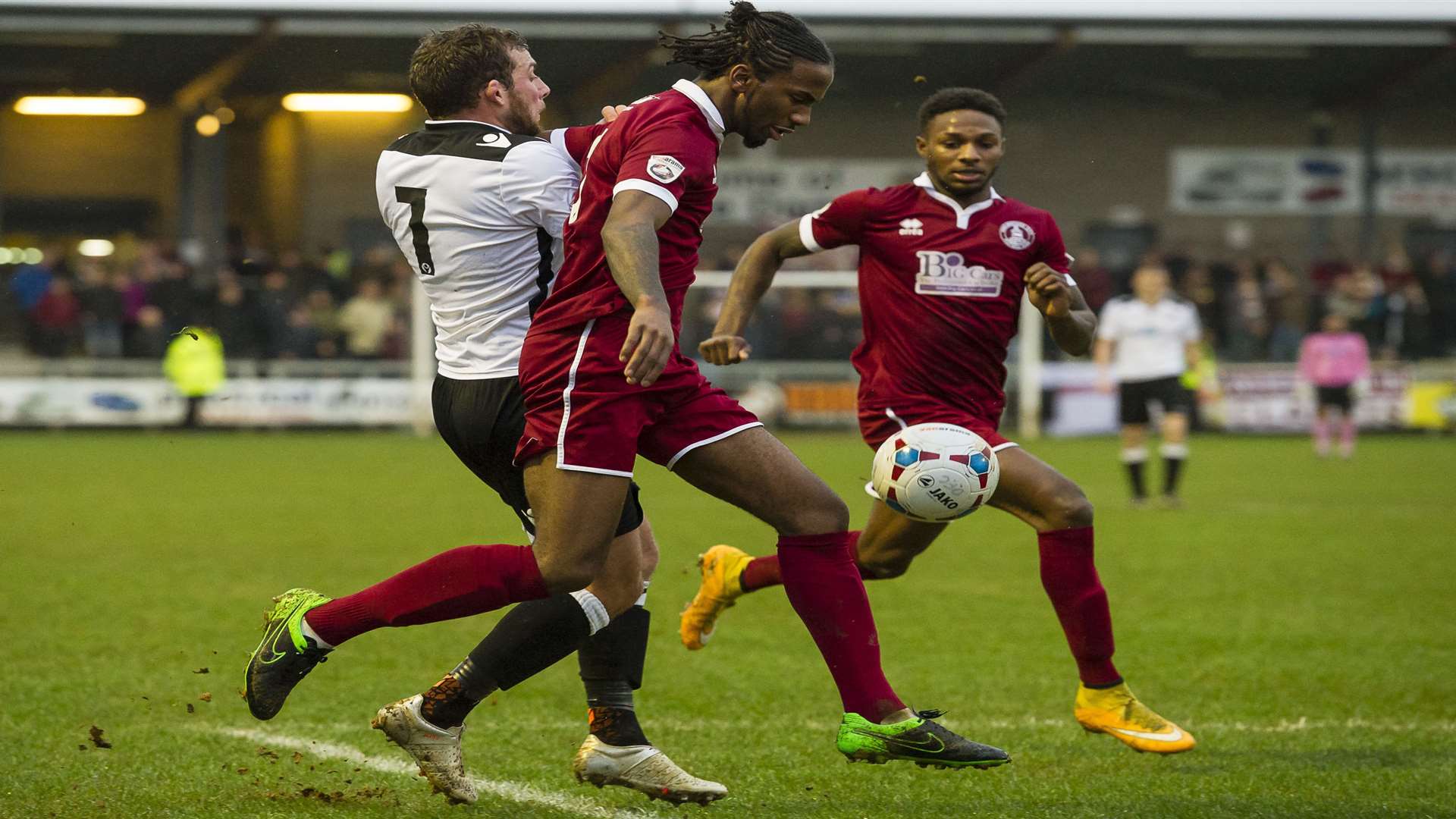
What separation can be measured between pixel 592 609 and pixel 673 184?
41.5 inches

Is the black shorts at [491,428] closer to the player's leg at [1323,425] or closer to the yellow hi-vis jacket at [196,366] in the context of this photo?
the player's leg at [1323,425]

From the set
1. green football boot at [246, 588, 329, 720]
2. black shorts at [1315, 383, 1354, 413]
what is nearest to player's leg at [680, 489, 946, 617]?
green football boot at [246, 588, 329, 720]

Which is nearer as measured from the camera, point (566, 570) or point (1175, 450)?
point (566, 570)

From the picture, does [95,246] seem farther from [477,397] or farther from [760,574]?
[477,397]

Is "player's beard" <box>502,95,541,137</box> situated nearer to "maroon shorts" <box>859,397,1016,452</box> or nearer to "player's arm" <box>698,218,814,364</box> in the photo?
"player's arm" <box>698,218,814,364</box>

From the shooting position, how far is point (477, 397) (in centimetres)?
399

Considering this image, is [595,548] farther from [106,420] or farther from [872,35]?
[872,35]

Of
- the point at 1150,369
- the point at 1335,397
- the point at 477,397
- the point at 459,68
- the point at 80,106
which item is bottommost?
the point at 1335,397

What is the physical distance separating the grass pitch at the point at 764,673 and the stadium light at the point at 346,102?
47.4ft

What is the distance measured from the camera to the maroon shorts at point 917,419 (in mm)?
5031

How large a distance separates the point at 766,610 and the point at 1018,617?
1.14m

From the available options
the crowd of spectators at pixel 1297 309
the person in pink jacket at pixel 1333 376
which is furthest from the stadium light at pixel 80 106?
the person in pink jacket at pixel 1333 376

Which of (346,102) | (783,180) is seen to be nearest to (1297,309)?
(783,180)

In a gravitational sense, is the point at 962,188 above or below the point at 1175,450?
above
